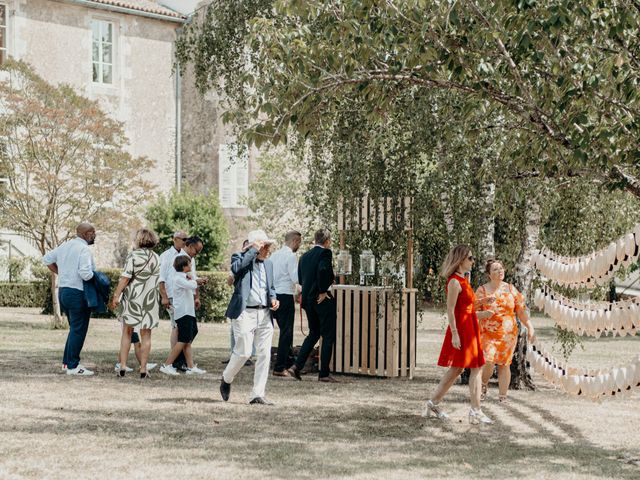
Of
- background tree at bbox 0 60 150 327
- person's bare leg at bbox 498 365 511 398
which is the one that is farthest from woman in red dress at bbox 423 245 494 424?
background tree at bbox 0 60 150 327

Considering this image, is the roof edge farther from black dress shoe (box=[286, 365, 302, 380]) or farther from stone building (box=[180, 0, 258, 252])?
black dress shoe (box=[286, 365, 302, 380])

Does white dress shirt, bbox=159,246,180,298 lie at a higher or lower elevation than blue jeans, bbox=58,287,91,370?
higher

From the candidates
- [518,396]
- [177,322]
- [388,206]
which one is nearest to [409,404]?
[518,396]

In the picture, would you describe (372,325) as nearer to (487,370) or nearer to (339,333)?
(339,333)

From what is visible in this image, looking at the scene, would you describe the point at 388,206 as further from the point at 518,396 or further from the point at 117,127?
the point at 117,127

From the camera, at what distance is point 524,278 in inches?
537

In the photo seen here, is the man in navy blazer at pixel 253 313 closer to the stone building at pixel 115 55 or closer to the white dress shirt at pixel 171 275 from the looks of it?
the white dress shirt at pixel 171 275

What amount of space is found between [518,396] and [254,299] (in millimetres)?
3645

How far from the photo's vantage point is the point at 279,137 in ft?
28.1

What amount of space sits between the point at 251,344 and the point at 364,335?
3.65 metres

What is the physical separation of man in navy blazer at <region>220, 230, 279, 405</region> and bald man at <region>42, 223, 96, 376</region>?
9.70 feet

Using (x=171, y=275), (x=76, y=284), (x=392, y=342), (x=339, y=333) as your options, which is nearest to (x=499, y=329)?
(x=392, y=342)

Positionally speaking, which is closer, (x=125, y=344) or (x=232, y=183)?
(x=125, y=344)

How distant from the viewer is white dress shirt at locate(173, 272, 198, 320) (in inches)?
544
